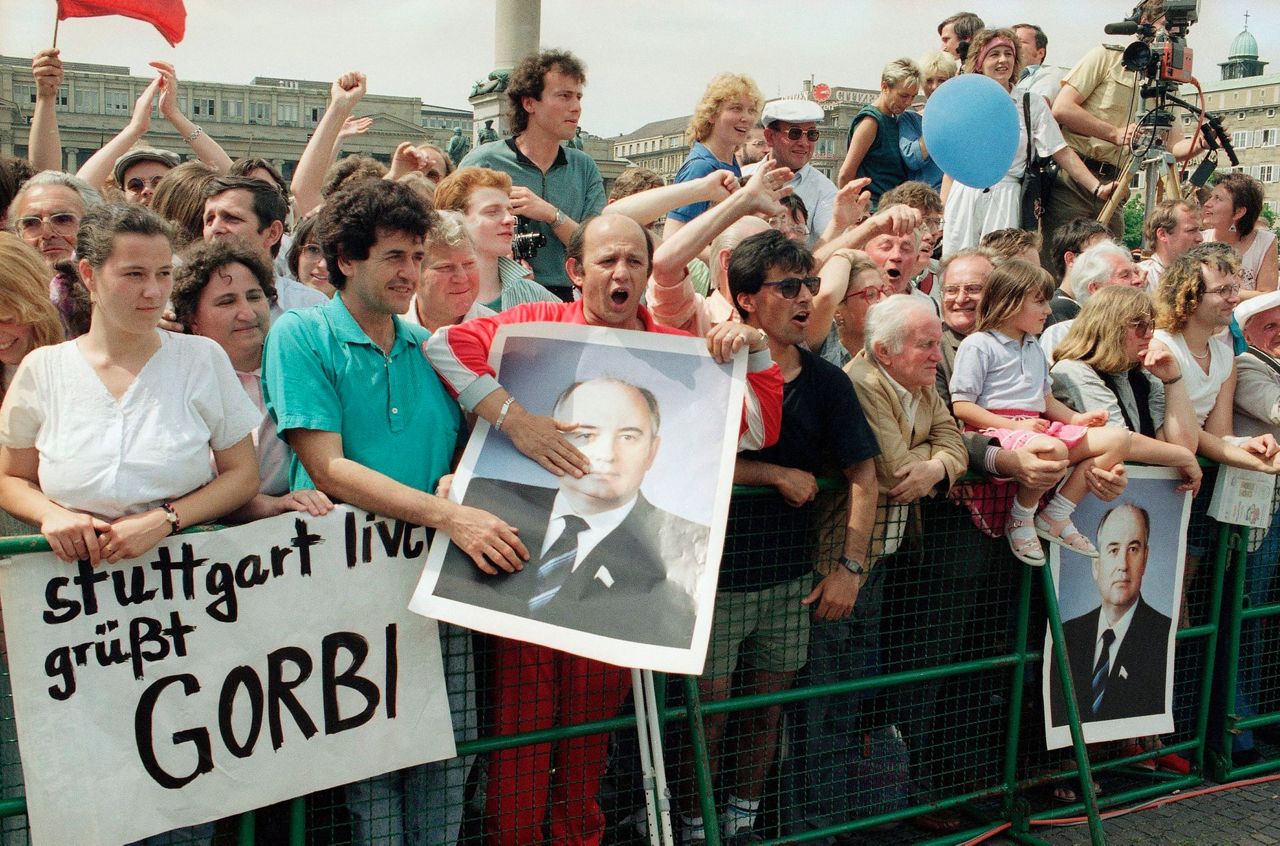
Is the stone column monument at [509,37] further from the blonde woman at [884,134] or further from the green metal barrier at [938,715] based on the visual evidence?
the green metal barrier at [938,715]

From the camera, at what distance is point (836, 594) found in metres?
4.01

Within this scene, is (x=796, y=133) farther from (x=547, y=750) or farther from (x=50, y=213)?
(x=547, y=750)

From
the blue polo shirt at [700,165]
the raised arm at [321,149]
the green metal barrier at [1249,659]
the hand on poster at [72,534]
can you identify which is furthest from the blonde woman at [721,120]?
the hand on poster at [72,534]

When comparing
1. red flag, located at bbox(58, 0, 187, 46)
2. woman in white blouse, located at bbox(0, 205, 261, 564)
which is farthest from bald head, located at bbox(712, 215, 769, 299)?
red flag, located at bbox(58, 0, 187, 46)

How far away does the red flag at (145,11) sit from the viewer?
661 centimetres

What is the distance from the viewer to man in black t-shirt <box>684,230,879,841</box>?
3.90 meters

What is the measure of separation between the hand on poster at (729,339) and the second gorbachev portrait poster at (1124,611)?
1.86m

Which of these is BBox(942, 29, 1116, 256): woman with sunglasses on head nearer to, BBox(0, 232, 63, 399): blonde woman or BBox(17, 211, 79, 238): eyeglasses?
BBox(17, 211, 79, 238): eyeglasses

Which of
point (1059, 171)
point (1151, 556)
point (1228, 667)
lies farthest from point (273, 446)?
point (1059, 171)

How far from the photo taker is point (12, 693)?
2.91 metres

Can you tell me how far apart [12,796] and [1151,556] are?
421 cm

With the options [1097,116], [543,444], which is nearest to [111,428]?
[543,444]

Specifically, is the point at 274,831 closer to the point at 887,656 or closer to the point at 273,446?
the point at 273,446

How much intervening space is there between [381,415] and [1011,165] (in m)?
5.69
